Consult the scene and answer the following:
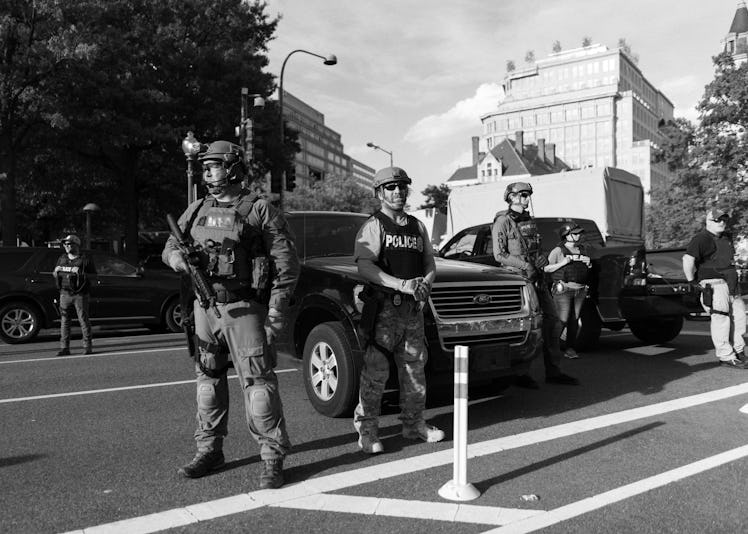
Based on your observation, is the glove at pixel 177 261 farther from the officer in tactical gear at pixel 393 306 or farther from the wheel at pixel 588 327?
the wheel at pixel 588 327

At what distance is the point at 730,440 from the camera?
440 centimetres

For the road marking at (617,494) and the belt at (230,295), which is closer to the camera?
the road marking at (617,494)

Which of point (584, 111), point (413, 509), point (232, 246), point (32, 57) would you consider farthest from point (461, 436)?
point (584, 111)

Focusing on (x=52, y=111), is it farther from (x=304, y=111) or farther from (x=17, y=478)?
(x=304, y=111)

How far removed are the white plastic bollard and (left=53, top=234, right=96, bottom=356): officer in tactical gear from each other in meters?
7.17

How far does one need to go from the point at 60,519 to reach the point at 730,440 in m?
4.14

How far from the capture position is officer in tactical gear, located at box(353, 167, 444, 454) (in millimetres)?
4234

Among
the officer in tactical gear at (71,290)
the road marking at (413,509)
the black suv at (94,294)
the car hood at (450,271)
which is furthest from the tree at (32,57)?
the road marking at (413,509)

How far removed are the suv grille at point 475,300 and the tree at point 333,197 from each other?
45.1 m

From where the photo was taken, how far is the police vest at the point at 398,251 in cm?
431

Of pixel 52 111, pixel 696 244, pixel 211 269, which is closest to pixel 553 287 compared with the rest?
pixel 696 244

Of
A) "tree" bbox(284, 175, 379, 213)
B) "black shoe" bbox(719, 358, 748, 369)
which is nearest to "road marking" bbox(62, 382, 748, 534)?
"black shoe" bbox(719, 358, 748, 369)

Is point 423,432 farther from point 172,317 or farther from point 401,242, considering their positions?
point 172,317

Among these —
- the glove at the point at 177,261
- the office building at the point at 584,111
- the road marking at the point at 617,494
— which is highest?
the office building at the point at 584,111
